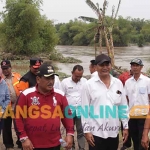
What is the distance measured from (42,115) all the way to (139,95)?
1.97m

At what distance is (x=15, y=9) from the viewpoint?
3575 cm

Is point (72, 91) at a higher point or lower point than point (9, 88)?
lower

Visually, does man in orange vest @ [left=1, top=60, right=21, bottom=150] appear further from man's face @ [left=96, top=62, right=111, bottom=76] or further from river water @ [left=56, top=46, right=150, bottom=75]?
river water @ [left=56, top=46, right=150, bottom=75]

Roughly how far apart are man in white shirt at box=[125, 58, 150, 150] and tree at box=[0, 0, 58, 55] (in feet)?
102

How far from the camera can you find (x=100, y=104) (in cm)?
342

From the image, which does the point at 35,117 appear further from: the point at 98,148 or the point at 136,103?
the point at 136,103

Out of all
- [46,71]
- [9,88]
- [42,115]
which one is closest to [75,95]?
[9,88]

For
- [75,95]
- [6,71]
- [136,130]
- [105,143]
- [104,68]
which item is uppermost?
[104,68]

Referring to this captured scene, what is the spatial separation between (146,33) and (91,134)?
74.5 m

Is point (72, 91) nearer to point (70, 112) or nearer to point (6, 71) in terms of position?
point (6, 71)

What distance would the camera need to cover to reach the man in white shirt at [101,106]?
3.42m

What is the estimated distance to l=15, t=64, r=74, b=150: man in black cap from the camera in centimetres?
308

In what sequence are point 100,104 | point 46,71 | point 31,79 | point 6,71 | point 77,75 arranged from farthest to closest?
point 77,75 < point 6,71 < point 31,79 < point 100,104 < point 46,71

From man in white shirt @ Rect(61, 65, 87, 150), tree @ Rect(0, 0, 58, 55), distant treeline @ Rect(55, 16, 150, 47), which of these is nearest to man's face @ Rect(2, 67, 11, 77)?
man in white shirt @ Rect(61, 65, 87, 150)
